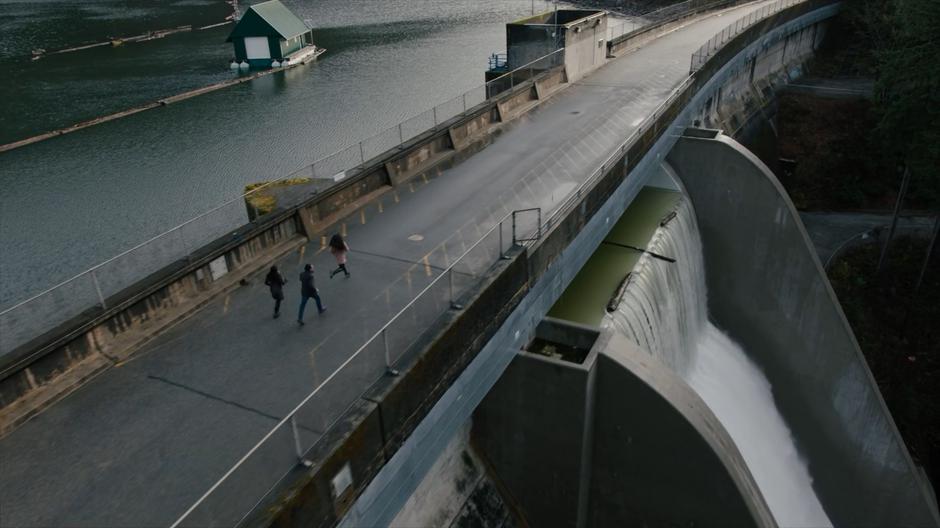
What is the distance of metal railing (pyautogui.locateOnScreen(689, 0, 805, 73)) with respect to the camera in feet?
89.1

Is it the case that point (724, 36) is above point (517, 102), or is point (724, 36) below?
above

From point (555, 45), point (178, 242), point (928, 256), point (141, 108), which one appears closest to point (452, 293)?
point (178, 242)

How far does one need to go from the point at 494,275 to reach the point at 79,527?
239 inches

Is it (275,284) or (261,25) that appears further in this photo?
(261,25)

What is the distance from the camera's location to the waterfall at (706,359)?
17656 millimetres

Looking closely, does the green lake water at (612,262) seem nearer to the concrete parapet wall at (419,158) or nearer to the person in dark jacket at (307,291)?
the concrete parapet wall at (419,158)

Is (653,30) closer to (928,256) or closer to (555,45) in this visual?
(555,45)

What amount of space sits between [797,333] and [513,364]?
12482 millimetres

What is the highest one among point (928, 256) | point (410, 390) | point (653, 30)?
point (653, 30)

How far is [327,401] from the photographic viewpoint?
809 cm

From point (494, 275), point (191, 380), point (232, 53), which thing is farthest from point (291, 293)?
point (232, 53)

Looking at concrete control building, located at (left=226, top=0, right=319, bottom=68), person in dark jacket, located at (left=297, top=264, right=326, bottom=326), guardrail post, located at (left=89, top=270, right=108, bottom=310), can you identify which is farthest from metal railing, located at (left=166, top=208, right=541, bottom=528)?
concrete control building, located at (left=226, top=0, right=319, bottom=68)

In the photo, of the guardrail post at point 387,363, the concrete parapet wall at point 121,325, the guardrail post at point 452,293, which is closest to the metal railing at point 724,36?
the guardrail post at point 452,293

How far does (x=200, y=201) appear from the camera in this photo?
29.8 metres
